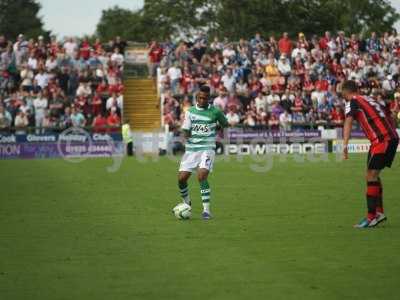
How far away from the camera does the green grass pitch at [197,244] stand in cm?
896

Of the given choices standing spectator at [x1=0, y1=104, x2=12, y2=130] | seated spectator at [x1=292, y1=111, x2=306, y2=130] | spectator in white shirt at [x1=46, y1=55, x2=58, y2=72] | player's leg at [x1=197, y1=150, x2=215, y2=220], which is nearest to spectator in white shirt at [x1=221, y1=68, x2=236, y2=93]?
seated spectator at [x1=292, y1=111, x2=306, y2=130]

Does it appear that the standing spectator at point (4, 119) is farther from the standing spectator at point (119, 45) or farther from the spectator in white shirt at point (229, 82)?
the spectator in white shirt at point (229, 82)

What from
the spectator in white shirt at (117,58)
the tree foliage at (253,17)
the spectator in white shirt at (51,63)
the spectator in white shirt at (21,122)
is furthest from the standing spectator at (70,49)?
the tree foliage at (253,17)

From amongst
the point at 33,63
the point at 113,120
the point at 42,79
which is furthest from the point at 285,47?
the point at 33,63

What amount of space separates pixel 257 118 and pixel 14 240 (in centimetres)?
2712

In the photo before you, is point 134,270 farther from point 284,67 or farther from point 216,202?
point 284,67

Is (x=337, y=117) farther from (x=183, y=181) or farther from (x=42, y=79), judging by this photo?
(x=183, y=181)

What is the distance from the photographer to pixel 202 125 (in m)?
15.3

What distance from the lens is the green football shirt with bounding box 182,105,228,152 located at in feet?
50.0

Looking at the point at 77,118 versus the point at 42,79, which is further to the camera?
the point at 42,79

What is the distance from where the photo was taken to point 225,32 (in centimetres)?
7688

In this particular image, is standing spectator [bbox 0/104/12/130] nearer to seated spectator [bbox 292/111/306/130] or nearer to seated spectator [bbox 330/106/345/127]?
seated spectator [bbox 292/111/306/130]

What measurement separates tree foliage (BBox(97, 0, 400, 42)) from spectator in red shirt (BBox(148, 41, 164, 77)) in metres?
Answer: 31.3

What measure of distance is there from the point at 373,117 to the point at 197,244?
3.38m
